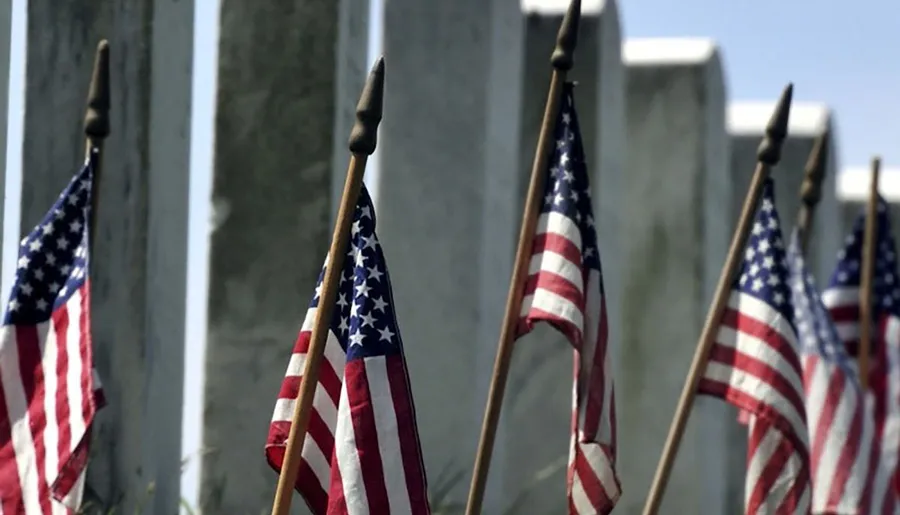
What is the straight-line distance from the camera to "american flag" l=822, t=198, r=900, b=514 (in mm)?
10219

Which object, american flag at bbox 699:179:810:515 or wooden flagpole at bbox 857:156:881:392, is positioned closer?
american flag at bbox 699:179:810:515

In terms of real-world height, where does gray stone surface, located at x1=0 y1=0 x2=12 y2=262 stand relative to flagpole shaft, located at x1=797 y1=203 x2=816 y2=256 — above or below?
above

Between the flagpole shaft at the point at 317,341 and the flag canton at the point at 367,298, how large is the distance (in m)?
0.10

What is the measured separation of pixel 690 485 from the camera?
36.4 feet

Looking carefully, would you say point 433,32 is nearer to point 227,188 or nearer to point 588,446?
point 227,188

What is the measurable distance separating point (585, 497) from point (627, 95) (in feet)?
14.2

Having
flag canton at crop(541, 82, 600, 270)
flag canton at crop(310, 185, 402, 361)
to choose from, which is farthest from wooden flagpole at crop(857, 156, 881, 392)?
flag canton at crop(310, 185, 402, 361)

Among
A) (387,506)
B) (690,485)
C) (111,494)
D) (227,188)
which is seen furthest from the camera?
(690,485)

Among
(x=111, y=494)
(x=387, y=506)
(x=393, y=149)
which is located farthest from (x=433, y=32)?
(x=387, y=506)

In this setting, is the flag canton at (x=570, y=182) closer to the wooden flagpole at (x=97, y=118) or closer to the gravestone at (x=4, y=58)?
the wooden flagpole at (x=97, y=118)

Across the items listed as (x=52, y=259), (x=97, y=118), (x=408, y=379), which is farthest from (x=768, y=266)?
(x=52, y=259)

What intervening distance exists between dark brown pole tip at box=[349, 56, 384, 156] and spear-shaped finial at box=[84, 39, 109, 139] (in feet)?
4.72

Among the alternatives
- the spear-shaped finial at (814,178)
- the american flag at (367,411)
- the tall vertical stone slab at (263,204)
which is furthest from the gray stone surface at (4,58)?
the spear-shaped finial at (814,178)

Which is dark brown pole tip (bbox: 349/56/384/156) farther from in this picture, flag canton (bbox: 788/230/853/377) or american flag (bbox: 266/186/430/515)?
flag canton (bbox: 788/230/853/377)
